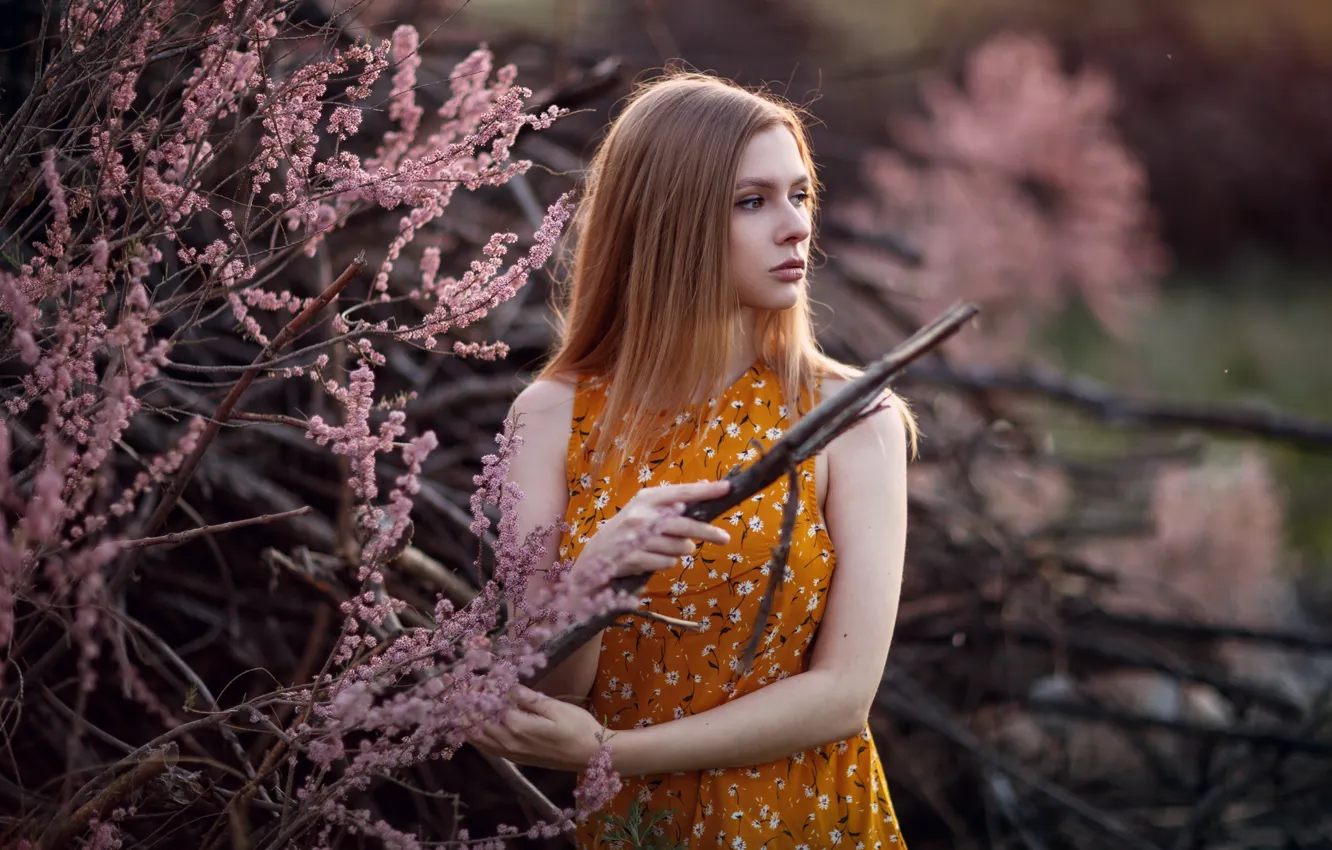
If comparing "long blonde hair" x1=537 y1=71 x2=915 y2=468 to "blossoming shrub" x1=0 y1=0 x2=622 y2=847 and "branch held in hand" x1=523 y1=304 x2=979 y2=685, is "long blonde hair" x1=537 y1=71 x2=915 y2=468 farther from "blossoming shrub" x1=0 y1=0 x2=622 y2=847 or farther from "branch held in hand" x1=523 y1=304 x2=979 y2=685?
"branch held in hand" x1=523 y1=304 x2=979 y2=685

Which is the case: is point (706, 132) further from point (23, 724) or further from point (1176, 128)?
point (1176, 128)

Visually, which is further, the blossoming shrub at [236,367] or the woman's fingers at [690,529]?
the woman's fingers at [690,529]

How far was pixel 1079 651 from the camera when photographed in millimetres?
2912

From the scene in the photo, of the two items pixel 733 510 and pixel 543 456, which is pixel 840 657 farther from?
pixel 543 456

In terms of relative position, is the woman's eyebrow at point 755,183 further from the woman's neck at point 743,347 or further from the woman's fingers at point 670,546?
the woman's fingers at point 670,546

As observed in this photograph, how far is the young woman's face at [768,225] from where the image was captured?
1395 millimetres

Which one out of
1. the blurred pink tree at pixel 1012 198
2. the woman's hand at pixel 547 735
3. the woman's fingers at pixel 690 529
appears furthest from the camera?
the blurred pink tree at pixel 1012 198

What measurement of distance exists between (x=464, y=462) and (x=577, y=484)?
1.00 m

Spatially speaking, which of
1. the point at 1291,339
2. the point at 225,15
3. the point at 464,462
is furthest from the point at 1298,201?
the point at 225,15

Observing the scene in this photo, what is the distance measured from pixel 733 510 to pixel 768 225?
35cm

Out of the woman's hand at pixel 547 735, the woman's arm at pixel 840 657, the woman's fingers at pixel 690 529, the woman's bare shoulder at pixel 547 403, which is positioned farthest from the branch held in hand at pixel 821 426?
the woman's bare shoulder at pixel 547 403

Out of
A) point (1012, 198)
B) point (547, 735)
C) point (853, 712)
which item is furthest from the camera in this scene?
point (1012, 198)

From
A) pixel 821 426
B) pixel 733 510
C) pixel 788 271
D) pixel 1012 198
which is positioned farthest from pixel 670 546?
pixel 1012 198

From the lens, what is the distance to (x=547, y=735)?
121 cm
